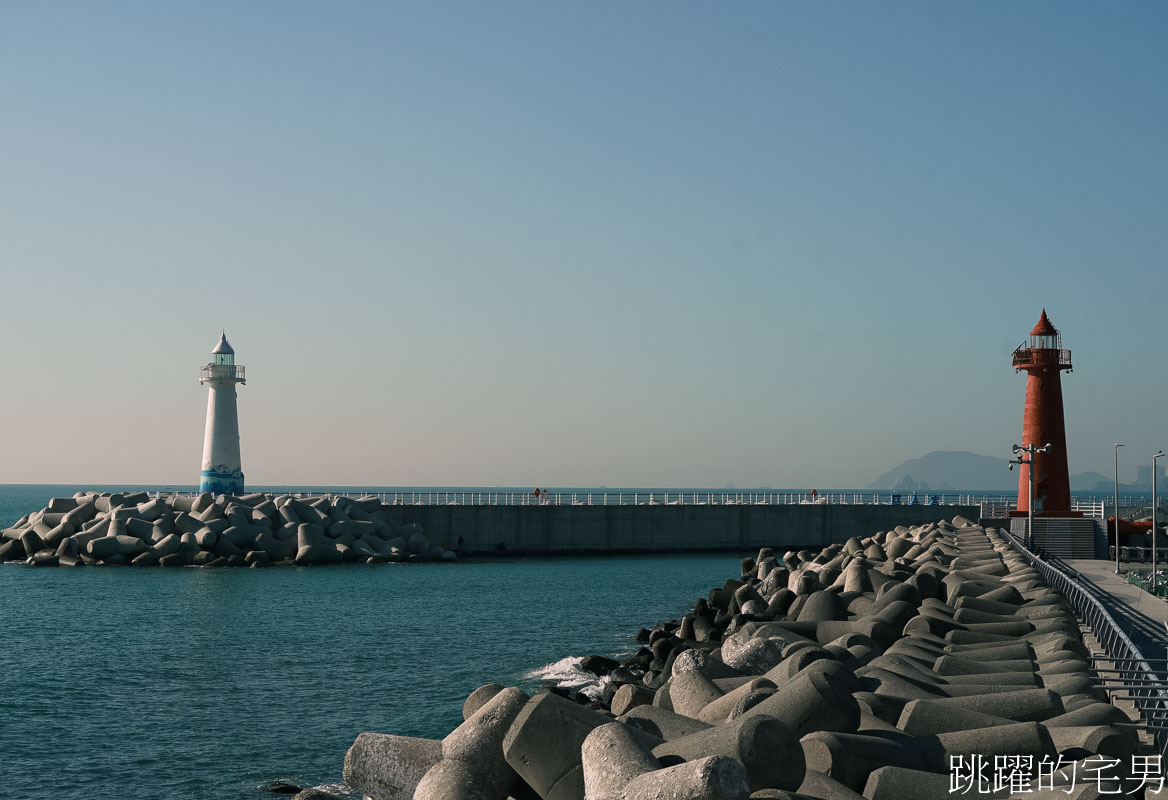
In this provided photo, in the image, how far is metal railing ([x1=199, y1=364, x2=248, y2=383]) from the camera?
144ft

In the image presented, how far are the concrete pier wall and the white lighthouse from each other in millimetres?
6653

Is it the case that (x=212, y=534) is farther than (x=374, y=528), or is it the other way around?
(x=374, y=528)

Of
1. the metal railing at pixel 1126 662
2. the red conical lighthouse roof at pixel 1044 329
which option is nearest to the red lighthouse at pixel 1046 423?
the red conical lighthouse roof at pixel 1044 329

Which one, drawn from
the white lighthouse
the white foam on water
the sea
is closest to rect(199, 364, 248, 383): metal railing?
the white lighthouse

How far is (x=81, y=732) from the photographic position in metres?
14.7

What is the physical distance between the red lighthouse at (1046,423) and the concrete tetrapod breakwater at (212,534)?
21.2 m

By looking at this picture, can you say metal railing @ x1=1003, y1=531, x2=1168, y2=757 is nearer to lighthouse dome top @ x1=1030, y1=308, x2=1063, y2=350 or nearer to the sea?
the sea

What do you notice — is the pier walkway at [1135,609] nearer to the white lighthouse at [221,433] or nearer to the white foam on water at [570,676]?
the white foam on water at [570,676]

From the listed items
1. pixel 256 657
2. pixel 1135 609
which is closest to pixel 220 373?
pixel 256 657

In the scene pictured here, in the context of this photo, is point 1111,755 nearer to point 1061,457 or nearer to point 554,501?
point 1061,457

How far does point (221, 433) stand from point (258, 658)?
80.5 ft

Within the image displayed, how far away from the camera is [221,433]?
142 feet

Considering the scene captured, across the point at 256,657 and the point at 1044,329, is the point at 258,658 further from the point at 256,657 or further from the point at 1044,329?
the point at 1044,329

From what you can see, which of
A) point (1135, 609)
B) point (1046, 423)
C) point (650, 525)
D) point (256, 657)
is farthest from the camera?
point (650, 525)
